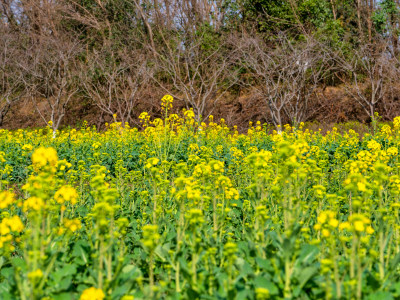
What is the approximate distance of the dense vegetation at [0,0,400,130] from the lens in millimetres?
17672

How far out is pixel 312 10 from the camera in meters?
19.9

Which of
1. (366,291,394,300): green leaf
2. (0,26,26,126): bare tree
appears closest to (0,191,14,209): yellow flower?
(366,291,394,300): green leaf

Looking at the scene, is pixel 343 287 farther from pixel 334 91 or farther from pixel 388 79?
pixel 334 91

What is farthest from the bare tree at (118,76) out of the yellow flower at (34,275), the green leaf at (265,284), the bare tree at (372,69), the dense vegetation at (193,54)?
the yellow flower at (34,275)

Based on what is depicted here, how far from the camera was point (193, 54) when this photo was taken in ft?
60.3

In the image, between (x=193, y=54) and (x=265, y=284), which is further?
(x=193, y=54)

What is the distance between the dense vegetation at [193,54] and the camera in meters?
17.7

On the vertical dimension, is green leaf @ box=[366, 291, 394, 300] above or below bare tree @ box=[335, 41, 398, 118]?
below

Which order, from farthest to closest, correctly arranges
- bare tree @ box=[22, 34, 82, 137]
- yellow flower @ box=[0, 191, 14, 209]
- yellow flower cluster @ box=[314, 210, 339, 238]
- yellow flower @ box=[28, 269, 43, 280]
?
bare tree @ box=[22, 34, 82, 137], yellow flower @ box=[0, 191, 14, 209], yellow flower cluster @ box=[314, 210, 339, 238], yellow flower @ box=[28, 269, 43, 280]

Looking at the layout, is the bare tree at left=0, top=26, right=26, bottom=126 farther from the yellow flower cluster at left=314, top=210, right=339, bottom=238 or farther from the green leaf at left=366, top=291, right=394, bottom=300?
the green leaf at left=366, top=291, right=394, bottom=300

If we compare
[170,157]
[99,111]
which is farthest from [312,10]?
[170,157]

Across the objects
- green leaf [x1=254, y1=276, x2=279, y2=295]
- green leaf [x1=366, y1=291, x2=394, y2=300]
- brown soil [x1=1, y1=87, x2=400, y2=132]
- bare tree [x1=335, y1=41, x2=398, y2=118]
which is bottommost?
green leaf [x1=366, y1=291, x2=394, y2=300]

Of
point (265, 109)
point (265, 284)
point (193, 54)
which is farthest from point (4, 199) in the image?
point (265, 109)

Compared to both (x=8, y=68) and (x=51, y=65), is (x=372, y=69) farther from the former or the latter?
(x=8, y=68)
